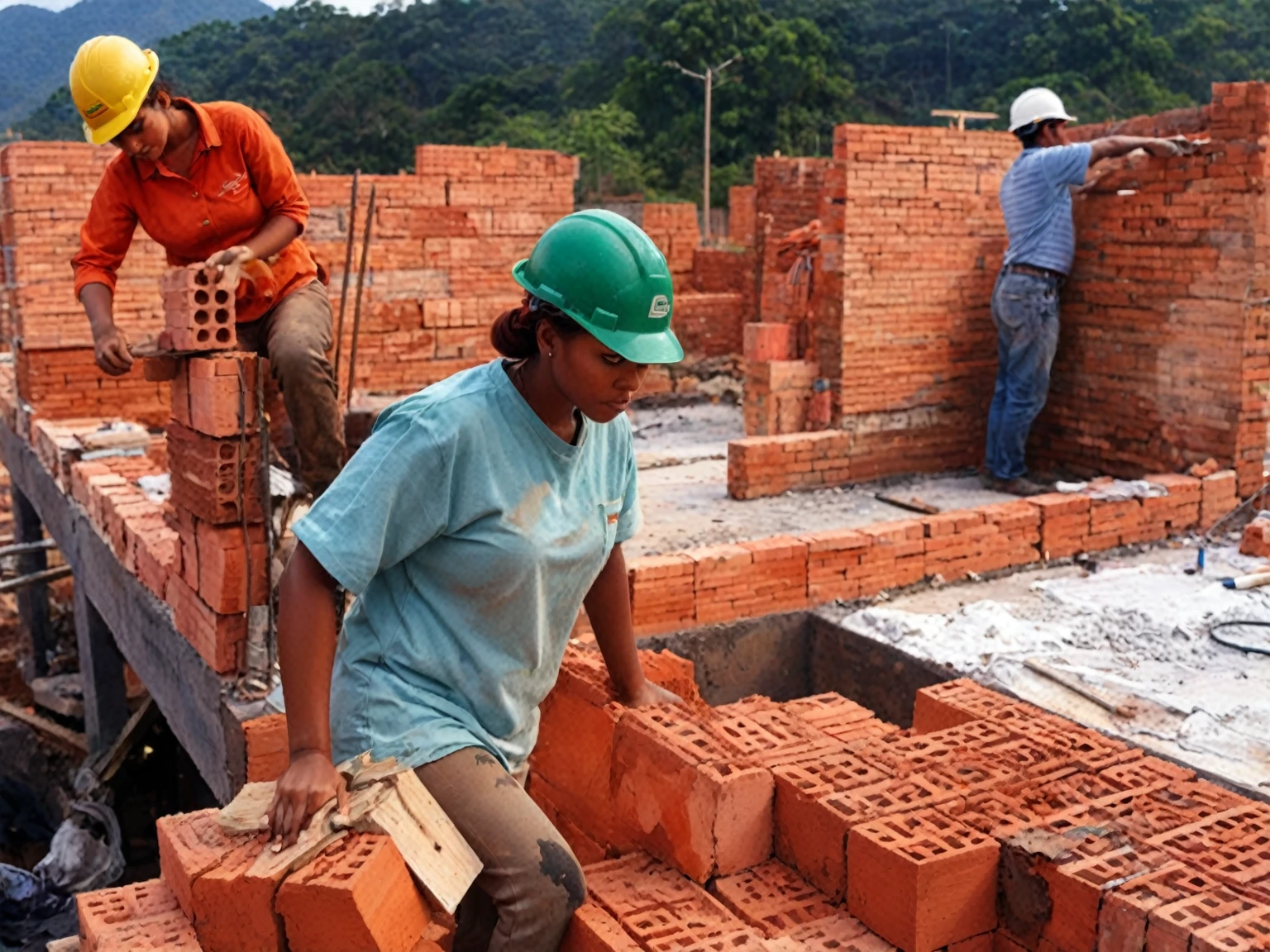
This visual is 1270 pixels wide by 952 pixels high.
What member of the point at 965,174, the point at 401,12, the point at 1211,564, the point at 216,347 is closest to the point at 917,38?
the point at 401,12

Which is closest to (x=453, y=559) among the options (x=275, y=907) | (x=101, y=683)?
(x=275, y=907)

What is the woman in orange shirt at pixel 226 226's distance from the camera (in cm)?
453

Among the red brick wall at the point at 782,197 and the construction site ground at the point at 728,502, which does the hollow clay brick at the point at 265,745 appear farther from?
the red brick wall at the point at 782,197

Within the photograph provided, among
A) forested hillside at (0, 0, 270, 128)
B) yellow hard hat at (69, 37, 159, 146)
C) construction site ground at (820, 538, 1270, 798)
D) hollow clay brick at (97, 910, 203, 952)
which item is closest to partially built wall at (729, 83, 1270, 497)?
construction site ground at (820, 538, 1270, 798)

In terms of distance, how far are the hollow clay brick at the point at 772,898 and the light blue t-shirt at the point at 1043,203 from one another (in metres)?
5.99

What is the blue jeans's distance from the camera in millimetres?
8281

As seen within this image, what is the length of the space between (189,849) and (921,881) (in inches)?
59.6

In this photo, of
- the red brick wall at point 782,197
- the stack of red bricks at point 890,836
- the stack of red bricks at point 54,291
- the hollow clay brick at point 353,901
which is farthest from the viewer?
the red brick wall at point 782,197

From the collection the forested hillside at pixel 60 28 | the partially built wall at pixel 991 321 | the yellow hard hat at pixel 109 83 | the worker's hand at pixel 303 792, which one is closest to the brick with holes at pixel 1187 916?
the worker's hand at pixel 303 792

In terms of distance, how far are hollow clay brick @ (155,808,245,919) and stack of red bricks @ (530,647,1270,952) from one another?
2.49 feet

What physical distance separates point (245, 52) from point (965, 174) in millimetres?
46093

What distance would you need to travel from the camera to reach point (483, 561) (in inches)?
93.4

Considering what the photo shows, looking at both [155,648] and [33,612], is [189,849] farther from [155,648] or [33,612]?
[33,612]

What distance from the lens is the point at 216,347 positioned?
15.1 ft
